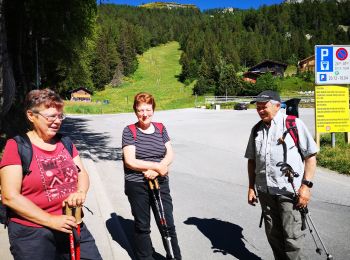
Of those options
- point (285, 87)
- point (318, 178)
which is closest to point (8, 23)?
point (318, 178)

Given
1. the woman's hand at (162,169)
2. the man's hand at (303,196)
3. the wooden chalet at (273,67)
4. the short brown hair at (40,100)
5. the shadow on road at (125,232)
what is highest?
the wooden chalet at (273,67)

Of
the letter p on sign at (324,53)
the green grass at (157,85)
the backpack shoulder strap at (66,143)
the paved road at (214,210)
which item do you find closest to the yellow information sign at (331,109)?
the letter p on sign at (324,53)

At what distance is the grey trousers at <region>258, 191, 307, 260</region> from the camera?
11.6 feet

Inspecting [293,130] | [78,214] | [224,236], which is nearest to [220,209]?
[224,236]

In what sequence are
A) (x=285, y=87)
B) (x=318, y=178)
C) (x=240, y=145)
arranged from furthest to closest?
(x=285, y=87), (x=240, y=145), (x=318, y=178)

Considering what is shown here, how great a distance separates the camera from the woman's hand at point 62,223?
2535 millimetres

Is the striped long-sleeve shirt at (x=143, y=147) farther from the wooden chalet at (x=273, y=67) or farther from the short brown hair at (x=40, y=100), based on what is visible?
the wooden chalet at (x=273, y=67)

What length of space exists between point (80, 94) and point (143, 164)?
75893 mm

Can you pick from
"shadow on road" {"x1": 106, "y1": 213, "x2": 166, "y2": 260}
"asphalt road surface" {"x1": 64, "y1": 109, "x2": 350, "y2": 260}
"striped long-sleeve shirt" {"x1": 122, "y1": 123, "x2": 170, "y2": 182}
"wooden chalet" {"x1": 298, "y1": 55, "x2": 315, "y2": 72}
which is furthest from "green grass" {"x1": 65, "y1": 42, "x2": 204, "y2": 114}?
"striped long-sleeve shirt" {"x1": 122, "y1": 123, "x2": 170, "y2": 182}

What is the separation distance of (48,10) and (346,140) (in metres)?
11.6

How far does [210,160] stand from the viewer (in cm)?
1110

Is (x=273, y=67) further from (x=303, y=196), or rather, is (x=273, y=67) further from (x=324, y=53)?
(x=303, y=196)

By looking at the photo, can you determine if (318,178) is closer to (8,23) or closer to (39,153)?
(39,153)

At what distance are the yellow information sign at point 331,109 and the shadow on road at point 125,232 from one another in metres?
7.72
